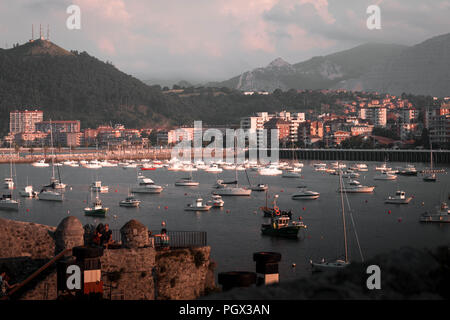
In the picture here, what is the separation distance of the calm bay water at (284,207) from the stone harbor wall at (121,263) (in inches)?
508

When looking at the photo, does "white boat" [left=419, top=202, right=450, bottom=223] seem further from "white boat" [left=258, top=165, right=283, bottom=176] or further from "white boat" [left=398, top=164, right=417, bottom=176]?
"white boat" [left=258, top=165, right=283, bottom=176]

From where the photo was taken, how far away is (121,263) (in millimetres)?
10141

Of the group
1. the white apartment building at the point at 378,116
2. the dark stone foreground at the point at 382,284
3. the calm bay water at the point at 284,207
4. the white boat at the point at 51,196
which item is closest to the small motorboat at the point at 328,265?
the calm bay water at the point at 284,207

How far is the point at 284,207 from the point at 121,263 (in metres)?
38.7

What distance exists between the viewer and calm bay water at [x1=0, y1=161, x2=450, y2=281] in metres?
30.2

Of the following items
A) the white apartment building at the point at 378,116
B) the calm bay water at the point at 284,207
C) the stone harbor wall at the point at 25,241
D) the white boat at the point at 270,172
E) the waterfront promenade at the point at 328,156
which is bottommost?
the calm bay water at the point at 284,207

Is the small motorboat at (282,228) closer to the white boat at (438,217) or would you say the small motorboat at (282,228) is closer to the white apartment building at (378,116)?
the white boat at (438,217)

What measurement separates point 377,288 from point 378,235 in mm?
31779

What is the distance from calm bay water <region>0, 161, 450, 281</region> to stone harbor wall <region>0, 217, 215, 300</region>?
1290 cm

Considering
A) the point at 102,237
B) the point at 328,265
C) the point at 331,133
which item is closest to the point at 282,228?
the point at 328,265

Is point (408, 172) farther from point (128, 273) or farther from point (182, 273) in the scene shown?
point (128, 273)

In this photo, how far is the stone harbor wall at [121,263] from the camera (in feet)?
32.8

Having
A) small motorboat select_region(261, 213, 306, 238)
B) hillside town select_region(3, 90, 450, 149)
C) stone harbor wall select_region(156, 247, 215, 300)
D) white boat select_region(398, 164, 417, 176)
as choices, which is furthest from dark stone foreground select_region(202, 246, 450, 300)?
hillside town select_region(3, 90, 450, 149)

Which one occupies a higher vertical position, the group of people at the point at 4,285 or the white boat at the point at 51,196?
the group of people at the point at 4,285
